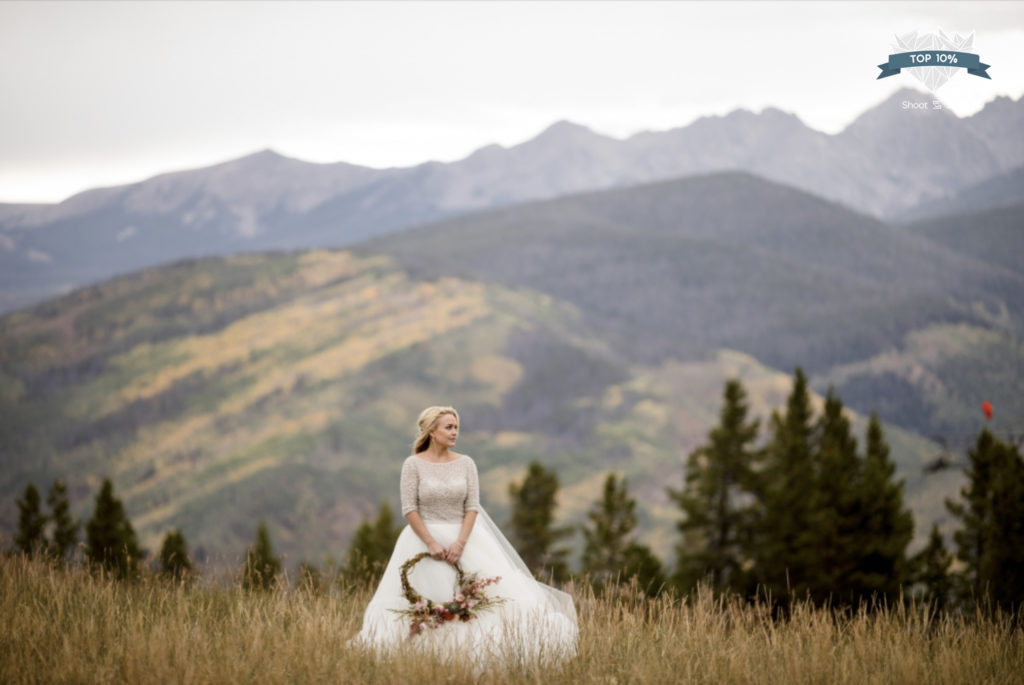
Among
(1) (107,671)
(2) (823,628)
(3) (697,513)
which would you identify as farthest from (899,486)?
(1) (107,671)

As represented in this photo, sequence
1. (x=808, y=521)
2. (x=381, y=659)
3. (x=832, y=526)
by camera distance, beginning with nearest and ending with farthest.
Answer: (x=381, y=659), (x=832, y=526), (x=808, y=521)

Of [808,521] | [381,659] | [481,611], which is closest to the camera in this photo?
[381,659]

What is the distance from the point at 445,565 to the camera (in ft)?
30.5

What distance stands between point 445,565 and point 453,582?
17 cm

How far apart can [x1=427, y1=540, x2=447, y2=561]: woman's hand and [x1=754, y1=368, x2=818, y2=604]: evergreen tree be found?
48.8 meters

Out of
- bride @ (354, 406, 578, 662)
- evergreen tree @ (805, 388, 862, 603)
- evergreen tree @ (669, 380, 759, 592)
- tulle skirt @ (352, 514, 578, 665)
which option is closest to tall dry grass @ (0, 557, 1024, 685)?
tulle skirt @ (352, 514, 578, 665)

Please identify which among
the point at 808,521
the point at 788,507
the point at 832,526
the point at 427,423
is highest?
the point at 427,423

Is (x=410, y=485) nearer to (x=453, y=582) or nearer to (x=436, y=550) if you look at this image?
(x=436, y=550)

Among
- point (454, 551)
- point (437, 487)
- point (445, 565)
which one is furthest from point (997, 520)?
point (437, 487)

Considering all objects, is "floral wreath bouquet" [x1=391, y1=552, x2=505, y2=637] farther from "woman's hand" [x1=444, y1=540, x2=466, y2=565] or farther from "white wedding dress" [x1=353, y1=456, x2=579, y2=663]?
"woman's hand" [x1=444, y1=540, x2=466, y2=565]

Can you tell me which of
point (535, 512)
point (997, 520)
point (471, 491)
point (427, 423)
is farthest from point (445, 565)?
point (535, 512)

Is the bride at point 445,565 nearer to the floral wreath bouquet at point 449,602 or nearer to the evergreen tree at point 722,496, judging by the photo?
the floral wreath bouquet at point 449,602

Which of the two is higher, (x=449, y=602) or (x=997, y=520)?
(x=449, y=602)

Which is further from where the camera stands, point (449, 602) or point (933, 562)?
point (933, 562)
